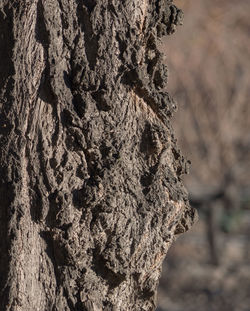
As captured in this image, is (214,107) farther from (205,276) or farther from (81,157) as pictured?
(81,157)

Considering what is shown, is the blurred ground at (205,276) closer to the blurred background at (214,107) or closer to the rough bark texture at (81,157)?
the blurred background at (214,107)

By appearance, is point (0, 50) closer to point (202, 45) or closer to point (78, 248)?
point (78, 248)

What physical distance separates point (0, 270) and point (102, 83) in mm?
612

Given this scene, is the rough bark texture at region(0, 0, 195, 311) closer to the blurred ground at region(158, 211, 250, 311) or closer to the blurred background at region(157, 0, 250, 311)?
the blurred ground at region(158, 211, 250, 311)

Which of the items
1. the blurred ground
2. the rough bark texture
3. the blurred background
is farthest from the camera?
the blurred background

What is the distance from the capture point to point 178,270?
878 cm

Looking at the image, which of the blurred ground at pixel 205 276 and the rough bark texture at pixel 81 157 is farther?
the blurred ground at pixel 205 276

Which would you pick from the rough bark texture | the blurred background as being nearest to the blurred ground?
the blurred background

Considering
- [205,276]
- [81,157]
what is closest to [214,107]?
[205,276]

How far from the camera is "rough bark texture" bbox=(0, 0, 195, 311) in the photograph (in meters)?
Result: 2.05

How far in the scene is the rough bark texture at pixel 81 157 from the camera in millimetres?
2051

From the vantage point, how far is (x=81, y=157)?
2.12 m

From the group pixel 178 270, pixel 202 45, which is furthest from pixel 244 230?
pixel 202 45

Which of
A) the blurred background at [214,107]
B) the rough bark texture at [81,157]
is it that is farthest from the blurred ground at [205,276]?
the rough bark texture at [81,157]
